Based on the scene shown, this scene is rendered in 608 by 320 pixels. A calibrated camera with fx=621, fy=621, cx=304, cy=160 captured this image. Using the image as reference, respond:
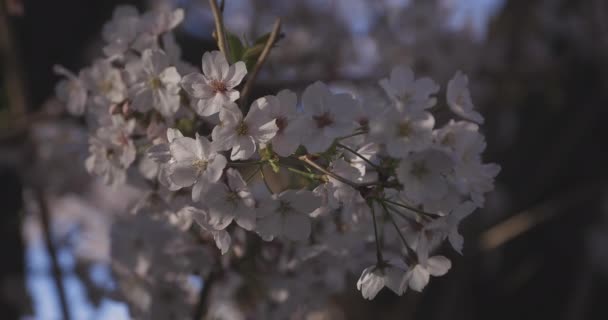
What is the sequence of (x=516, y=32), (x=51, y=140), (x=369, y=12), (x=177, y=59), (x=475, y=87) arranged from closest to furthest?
(x=177, y=59) < (x=51, y=140) < (x=516, y=32) < (x=475, y=87) < (x=369, y=12)

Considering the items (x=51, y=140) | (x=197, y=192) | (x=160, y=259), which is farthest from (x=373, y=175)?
(x=51, y=140)

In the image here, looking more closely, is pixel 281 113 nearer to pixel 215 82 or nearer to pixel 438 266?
pixel 215 82

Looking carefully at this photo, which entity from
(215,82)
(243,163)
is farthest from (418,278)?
(215,82)

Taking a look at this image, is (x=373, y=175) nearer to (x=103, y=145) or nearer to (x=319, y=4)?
(x=103, y=145)

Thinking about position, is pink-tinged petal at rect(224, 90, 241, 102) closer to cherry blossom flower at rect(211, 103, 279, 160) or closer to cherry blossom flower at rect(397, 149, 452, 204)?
cherry blossom flower at rect(211, 103, 279, 160)

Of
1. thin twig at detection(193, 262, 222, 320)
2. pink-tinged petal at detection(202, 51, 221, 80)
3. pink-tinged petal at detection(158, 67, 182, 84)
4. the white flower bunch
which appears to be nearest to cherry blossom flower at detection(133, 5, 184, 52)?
the white flower bunch

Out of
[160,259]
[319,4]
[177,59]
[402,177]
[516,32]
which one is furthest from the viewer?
[319,4]

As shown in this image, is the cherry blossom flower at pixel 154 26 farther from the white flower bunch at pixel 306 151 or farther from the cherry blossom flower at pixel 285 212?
the cherry blossom flower at pixel 285 212

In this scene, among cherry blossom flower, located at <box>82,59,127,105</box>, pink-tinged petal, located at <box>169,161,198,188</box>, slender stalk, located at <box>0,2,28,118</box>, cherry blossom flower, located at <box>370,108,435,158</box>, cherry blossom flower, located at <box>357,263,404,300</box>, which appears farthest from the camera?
slender stalk, located at <box>0,2,28,118</box>
